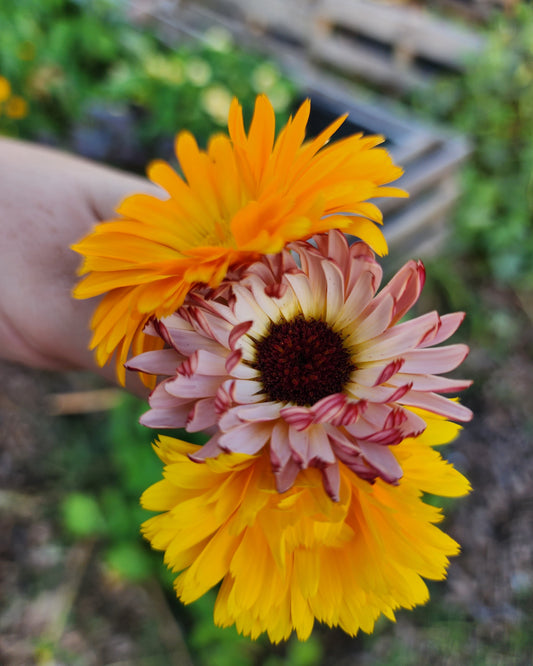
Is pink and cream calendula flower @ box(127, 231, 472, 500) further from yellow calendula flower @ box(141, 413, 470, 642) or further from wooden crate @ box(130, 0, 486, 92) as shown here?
wooden crate @ box(130, 0, 486, 92)

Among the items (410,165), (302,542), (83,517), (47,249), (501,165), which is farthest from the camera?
(501,165)

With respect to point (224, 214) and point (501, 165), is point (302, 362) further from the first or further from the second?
point (501, 165)

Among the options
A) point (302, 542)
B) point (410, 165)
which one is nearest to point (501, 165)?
point (410, 165)

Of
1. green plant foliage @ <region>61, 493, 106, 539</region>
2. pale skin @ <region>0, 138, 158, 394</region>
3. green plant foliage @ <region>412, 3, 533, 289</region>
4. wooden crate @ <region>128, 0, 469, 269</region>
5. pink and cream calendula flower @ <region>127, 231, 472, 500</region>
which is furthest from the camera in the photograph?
green plant foliage @ <region>412, 3, 533, 289</region>

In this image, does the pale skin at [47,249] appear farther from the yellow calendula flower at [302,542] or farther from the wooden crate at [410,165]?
the wooden crate at [410,165]

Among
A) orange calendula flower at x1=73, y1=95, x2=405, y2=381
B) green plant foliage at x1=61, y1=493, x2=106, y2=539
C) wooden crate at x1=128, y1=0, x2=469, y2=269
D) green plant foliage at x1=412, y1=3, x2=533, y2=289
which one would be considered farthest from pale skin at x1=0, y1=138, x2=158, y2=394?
green plant foliage at x1=412, y1=3, x2=533, y2=289

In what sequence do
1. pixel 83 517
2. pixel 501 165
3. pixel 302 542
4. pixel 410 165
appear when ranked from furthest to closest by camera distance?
pixel 501 165 → pixel 410 165 → pixel 83 517 → pixel 302 542

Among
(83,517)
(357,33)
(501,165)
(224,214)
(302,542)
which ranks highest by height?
(357,33)
